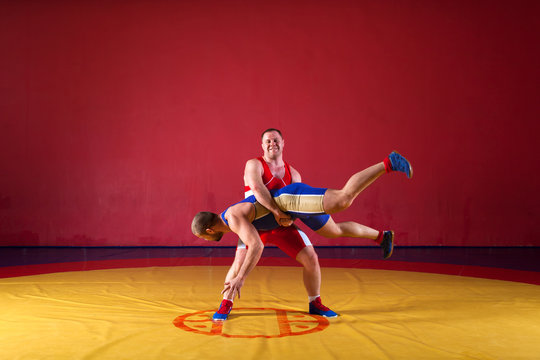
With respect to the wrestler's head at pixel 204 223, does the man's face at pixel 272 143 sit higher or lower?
higher

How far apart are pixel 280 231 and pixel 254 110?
4.77 meters

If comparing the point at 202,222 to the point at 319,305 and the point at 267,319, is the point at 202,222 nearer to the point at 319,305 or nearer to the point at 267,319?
the point at 267,319

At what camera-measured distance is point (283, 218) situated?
3.17 m

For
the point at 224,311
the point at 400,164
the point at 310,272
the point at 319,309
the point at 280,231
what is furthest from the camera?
the point at 280,231

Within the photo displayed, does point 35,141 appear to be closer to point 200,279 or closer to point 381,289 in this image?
point 200,279

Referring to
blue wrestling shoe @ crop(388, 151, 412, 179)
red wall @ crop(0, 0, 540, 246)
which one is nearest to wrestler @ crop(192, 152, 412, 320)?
blue wrestling shoe @ crop(388, 151, 412, 179)

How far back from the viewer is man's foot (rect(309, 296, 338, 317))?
10.0 feet

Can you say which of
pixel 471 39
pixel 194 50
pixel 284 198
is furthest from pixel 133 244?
pixel 471 39

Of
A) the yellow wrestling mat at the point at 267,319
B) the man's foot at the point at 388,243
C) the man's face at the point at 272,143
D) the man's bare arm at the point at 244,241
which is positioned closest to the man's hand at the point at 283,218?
the man's bare arm at the point at 244,241

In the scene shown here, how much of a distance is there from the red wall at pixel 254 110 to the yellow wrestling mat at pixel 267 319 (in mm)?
3204

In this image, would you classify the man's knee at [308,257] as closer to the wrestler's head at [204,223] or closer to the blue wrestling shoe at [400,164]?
the wrestler's head at [204,223]

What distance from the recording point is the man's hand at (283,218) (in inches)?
124

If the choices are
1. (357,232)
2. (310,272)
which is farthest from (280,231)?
(357,232)

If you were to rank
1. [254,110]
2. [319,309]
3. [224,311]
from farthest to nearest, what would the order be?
[254,110] → [319,309] → [224,311]
